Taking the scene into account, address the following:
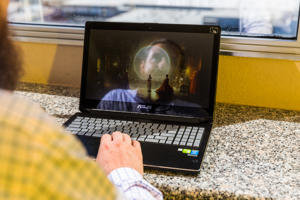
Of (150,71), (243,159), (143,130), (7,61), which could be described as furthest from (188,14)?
(7,61)

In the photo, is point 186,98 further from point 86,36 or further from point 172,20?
point 172,20

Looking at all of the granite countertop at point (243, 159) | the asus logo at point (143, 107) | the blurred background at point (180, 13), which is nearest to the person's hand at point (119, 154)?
the granite countertop at point (243, 159)

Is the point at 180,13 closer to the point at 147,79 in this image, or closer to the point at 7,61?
the point at 147,79

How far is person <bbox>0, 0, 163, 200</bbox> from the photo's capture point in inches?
13.8

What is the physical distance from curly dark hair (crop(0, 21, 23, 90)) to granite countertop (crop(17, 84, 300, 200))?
1.44 feet

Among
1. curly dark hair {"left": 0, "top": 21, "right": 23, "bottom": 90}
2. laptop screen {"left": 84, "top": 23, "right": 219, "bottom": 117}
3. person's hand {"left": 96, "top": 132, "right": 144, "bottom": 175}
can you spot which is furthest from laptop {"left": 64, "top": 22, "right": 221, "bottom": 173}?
curly dark hair {"left": 0, "top": 21, "right": 23, "bottom": 90}

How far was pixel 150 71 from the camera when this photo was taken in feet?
3.76

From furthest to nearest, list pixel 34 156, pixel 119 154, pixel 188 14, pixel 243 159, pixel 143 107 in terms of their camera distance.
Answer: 1. pixel 188 14
2. pixel 143 107
3. pixel 243 159
4. pixel 119 154
5. pixel 34 156

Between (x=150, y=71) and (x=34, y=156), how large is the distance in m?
0.81

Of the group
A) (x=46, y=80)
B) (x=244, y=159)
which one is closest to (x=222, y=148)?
(x=244, y=159)

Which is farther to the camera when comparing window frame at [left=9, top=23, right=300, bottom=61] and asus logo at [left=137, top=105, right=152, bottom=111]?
window frame at [left=9, top=23, right=300, bottom=61]

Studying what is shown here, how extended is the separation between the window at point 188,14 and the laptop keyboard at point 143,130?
449mm

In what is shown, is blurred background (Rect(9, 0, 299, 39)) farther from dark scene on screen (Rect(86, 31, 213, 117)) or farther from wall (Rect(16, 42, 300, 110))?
dark scene on screen (Rect(86, 31, 213, 117))

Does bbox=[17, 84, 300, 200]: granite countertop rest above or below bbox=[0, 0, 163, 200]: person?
below
